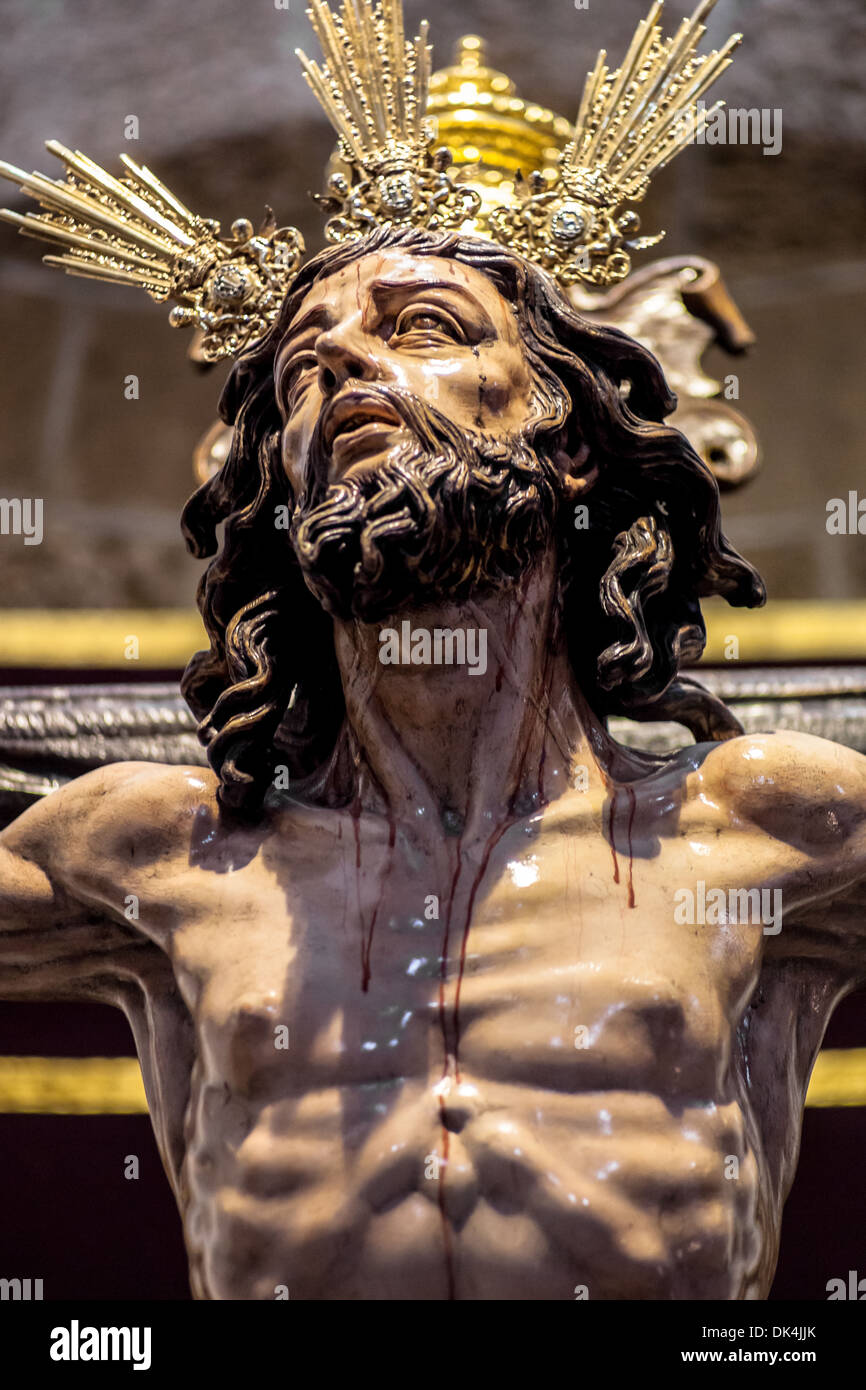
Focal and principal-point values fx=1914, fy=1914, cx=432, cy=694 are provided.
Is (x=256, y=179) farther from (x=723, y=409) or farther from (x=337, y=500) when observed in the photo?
(x=337, y=500)

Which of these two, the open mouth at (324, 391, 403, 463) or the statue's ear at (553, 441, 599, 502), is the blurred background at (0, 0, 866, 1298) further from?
the open mouth at (324, 391, 403, 463)

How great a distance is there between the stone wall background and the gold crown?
150 cm

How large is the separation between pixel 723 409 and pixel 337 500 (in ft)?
4.18

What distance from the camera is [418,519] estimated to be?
6.09 ft

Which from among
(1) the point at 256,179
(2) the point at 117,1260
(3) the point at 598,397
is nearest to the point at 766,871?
(3) the point at 598,397

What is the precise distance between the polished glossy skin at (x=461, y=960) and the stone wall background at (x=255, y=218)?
77.4 inches

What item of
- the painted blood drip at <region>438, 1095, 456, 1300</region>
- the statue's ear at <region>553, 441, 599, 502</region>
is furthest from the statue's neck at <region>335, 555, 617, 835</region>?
the painted blood drip at <region>438, 1095, 456, 1300</region>

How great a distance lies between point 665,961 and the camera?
1852mm

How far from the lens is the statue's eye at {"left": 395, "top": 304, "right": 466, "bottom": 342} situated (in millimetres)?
2008

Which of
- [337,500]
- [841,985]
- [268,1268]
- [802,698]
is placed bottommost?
[268,1268]

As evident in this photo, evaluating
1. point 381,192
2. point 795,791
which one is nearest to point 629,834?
point 795,791

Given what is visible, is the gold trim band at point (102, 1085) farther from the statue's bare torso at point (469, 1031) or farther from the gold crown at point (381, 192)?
the gold crown at point (381, 192)

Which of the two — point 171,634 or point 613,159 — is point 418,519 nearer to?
point 613,159

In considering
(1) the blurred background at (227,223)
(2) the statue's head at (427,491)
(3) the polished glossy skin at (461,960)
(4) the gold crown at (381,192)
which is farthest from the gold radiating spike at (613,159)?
(1) the blurred background at (227,223)
